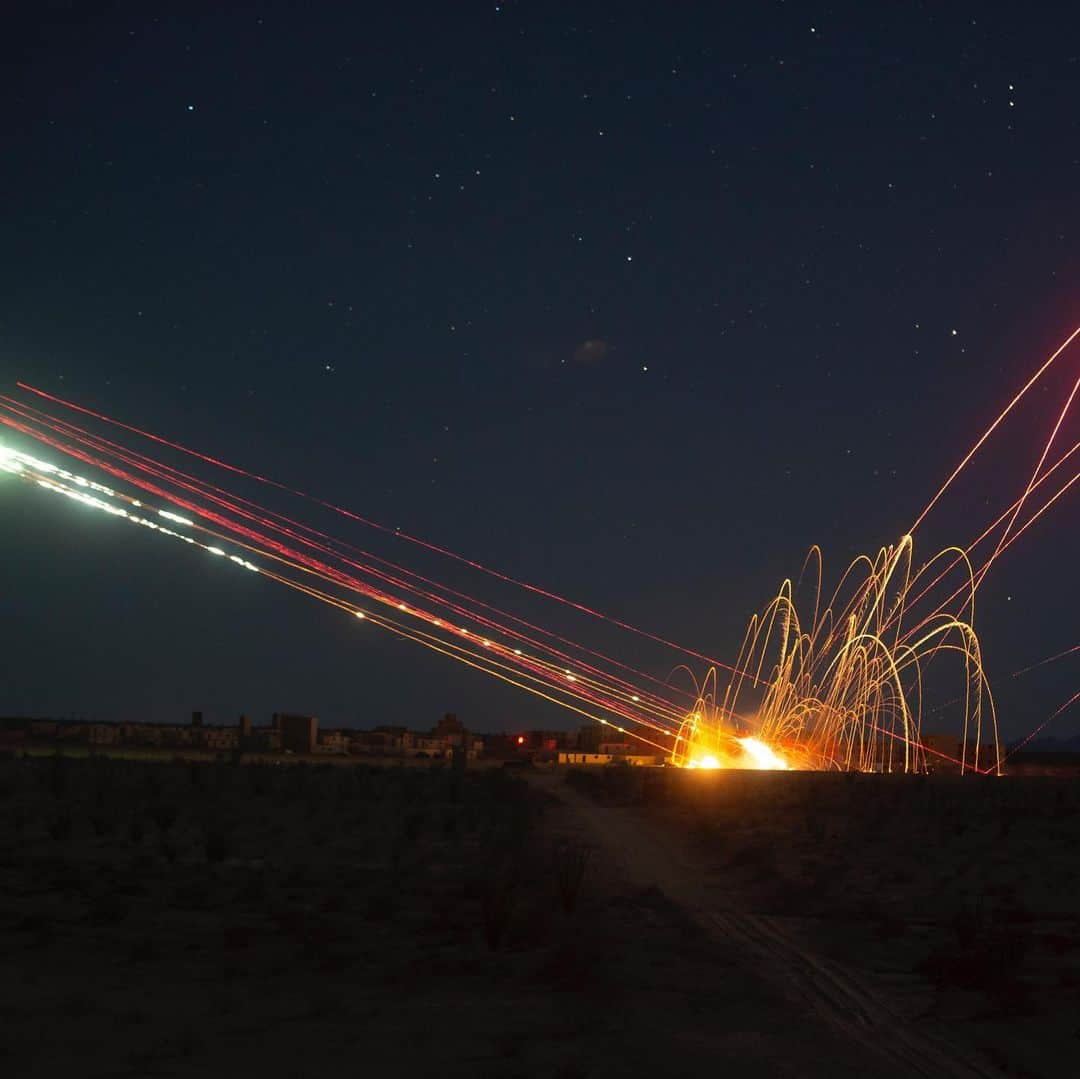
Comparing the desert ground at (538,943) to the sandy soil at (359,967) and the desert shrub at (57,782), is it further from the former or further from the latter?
the desert shrub at (57,782)

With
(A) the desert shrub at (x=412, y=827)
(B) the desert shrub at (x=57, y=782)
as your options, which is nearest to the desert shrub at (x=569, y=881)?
(A) the desert shrub at (x=412, y=827)

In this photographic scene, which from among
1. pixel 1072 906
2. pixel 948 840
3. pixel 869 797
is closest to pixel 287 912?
pixel 1072 906

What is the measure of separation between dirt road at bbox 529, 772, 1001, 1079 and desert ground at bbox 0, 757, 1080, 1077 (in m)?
0.05

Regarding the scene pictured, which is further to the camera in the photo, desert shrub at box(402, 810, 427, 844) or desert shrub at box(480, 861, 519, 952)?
desert shrub at box(402, 810, 427, 844)

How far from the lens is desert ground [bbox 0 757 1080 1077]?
9.41 meters

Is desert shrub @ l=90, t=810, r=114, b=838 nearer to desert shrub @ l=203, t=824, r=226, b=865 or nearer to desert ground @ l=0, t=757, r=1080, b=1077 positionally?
desert ground @ l=0, t=757, r=1080, b=1077

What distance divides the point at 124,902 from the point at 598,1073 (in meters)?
9.28

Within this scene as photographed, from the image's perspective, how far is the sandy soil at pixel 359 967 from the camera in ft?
30.1

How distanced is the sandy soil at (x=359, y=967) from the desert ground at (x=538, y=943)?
45 millimetres

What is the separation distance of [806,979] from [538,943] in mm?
3156

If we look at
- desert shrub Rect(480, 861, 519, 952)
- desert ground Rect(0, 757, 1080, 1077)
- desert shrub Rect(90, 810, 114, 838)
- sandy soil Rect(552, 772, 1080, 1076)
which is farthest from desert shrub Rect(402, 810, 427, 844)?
Result: desert shrub Rect(480, 861, 519, 952)

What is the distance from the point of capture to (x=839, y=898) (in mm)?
18031

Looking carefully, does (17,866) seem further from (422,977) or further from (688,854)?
(688,854)

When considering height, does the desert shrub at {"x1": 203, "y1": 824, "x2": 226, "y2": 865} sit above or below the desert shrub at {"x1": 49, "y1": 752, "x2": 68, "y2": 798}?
below
